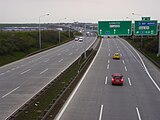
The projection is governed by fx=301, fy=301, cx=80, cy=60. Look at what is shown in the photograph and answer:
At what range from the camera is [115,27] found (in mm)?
52594

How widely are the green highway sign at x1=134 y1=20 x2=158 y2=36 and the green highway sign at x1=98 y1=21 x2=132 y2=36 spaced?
1263mm

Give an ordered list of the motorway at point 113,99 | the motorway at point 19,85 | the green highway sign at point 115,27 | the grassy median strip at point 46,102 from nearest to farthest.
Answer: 1. the grassy median strip at point 46,102
2. the motorway at point 113,99
3. the motorway at point 19,85
4. the green highway sign at point 115,27

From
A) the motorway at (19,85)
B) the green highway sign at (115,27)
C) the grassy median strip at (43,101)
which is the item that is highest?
the green highway sign at (115,27)

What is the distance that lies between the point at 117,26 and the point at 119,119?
35456 millimetres

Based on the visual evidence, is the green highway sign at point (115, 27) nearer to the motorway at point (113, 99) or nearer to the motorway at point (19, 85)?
the motorway at point (19, 85)

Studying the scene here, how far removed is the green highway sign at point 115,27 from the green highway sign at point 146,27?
126cm

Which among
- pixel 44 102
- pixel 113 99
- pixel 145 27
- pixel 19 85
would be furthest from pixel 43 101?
pixel 145 27

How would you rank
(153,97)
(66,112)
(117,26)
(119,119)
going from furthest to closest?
1. (117,26)
2. (153,97)
3. (66,112)
4. (119,119)

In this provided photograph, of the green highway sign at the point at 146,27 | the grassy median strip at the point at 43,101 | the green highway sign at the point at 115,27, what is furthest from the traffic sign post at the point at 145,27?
the grassy median strip at the point at 43,101

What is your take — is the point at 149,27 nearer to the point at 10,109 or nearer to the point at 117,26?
the point at 117,26

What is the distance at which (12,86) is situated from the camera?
1187 inches

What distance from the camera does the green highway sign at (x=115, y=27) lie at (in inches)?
2071

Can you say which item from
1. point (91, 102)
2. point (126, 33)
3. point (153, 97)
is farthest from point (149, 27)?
point (91, 102)

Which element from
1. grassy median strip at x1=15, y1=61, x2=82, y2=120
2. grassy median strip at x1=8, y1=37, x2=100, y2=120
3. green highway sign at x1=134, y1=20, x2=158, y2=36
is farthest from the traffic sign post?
grassy median strip at x1=8, y1=37, x2=100, y2=120
